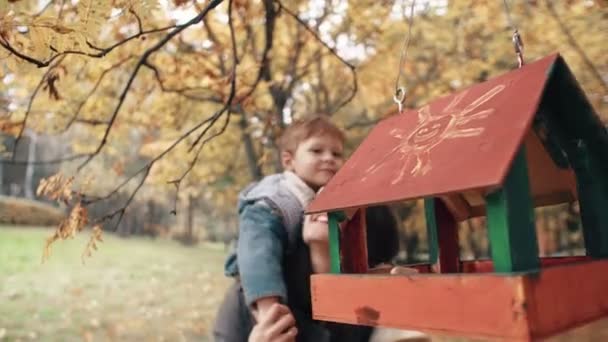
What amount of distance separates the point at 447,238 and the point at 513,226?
471 millimetres

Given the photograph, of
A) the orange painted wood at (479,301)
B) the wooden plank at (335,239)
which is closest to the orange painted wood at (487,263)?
the orange painted wood at (479,301)

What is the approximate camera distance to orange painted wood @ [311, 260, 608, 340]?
1.80ft

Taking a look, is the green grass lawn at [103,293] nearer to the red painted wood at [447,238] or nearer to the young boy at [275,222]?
the young boy at [275,222]

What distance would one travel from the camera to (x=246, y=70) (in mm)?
1930

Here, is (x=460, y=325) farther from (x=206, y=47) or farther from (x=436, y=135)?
(x=206, y=47)

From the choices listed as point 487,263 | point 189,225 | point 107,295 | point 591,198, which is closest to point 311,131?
point 487,263

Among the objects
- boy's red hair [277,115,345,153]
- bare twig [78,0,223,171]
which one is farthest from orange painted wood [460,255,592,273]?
bare twig [78,0,223,171]

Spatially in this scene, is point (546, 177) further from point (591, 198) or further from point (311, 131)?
point (311, 131)

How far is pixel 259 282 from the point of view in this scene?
1.03 metres

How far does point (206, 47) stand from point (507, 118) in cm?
233

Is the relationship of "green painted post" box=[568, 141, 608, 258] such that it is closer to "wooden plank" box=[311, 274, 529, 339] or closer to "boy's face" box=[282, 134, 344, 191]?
"wooden plank" box=[311, 274, 529, 339]

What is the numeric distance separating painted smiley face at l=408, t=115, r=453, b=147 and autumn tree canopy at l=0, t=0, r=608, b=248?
17.8 inches

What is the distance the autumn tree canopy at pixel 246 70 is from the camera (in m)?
1.63

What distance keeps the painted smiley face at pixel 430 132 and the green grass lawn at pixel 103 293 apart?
4052 millimetres
